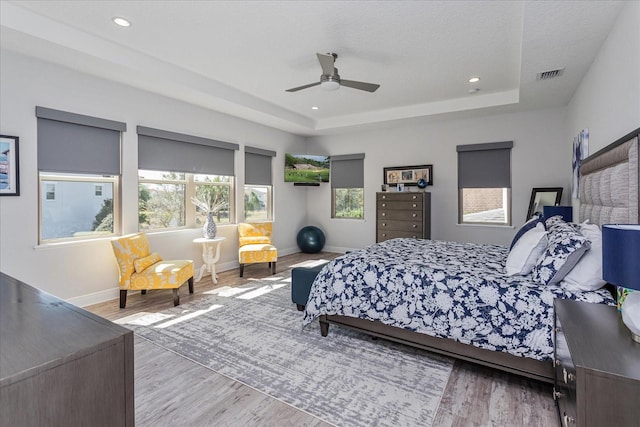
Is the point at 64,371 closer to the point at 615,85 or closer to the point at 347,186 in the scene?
the point at 615,85

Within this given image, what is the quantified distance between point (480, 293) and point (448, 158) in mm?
4213

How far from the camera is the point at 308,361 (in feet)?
8.41

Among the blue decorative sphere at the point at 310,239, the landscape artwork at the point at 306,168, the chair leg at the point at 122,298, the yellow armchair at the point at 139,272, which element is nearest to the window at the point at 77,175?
the yellow armchair at the point at 139,272

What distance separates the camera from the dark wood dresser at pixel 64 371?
2.27ft

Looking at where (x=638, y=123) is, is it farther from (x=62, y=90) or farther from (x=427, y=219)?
(x=62, y=90)

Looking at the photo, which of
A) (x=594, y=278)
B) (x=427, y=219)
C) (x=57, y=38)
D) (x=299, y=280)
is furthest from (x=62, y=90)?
(x=427, y=219)

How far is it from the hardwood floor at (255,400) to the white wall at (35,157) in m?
1.80

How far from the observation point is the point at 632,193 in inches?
77.2

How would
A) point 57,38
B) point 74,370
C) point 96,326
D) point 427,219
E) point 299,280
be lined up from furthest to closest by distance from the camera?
point 427,219
point 299,280
point 57,38
point 96,326
point 74,370

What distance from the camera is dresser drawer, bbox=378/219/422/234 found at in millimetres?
5761

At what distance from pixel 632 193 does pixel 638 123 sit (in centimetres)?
46

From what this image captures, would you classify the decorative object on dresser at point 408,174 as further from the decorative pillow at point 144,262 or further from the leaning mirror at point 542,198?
the decorative pillow at point 144,262

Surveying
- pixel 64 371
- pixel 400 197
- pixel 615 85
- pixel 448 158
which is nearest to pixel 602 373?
pixel 64 371

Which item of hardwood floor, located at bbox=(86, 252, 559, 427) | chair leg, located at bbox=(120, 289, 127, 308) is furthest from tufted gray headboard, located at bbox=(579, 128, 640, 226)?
chair leg, located at bbox=(120, 289, 127, 308)
